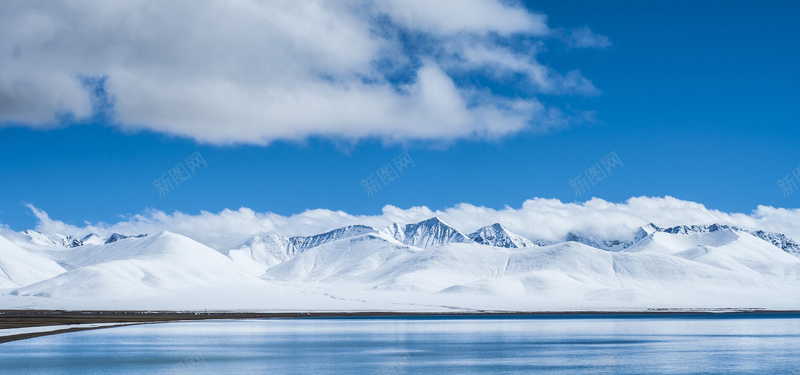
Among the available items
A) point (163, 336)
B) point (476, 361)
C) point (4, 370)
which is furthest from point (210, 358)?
point (163, 336)

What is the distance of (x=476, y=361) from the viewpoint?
57000 millimetres

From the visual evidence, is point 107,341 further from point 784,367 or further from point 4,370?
point 784,367

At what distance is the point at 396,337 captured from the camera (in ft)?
288

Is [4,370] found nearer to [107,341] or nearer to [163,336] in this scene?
[107,341]

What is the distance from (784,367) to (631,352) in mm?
15039

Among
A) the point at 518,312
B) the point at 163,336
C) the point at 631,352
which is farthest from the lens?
the point at 518,312

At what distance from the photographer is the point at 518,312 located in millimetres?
198000

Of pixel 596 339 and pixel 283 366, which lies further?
pixel 596 339

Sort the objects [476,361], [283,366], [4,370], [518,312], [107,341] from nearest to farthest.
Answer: [4,370] < [283,366] < [476,361] < [107,341] < [518,312]

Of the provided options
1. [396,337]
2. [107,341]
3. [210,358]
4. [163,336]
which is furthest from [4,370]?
[396,337]

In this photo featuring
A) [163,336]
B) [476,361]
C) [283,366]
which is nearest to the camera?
[283,366]

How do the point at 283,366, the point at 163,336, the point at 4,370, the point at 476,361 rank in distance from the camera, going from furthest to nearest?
the point at 163,336 < the point at 476,361 < the point at 283,366 < the point at 4,370

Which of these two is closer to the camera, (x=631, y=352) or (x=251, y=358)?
(x=251, y=358)

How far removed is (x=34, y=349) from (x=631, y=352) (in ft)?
165
